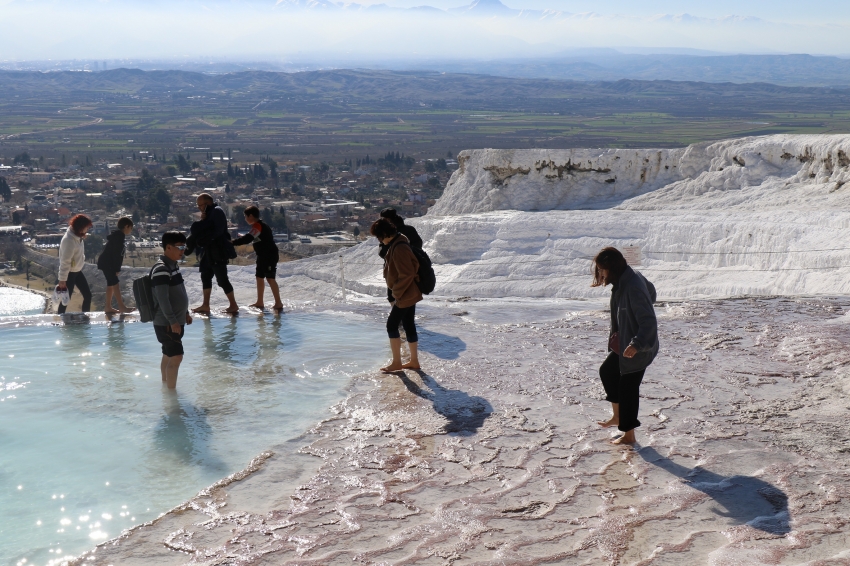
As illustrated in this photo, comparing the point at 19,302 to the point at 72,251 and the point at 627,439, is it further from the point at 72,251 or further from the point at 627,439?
the point at 627,439

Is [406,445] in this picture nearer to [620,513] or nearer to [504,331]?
[620,513]

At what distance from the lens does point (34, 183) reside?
192ft

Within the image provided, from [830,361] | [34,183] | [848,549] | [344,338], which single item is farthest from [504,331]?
[34,183]

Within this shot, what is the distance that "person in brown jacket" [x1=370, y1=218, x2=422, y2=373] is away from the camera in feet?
20.8

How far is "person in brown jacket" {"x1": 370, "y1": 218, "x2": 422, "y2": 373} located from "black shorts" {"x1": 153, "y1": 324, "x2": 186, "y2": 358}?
1.52 m

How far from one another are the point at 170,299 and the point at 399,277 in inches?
64.7

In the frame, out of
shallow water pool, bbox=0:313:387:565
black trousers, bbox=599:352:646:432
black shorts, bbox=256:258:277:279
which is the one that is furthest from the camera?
black shorts, bbox=256:258:277:279

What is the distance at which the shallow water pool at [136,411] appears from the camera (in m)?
4.21

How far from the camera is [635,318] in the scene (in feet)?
15.3

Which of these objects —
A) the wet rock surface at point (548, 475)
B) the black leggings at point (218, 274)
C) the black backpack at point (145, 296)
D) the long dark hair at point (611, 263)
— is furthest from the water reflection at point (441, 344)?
the long dark hair at point (611, 263)

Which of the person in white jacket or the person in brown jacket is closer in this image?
the person in brown jacket

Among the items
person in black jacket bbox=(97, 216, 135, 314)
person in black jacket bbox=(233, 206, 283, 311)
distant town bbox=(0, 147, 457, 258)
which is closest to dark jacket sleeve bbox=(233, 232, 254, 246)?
person in black jacket bbox=(233, 206, 283, 311)

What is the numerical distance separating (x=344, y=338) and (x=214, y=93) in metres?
162

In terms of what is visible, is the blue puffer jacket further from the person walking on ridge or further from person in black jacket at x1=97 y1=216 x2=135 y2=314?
person in black jacket at x1=97 y1=216 x2=135 y2=314
